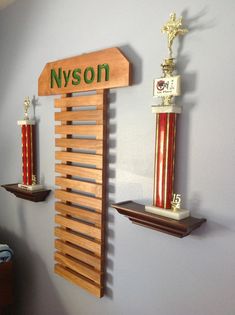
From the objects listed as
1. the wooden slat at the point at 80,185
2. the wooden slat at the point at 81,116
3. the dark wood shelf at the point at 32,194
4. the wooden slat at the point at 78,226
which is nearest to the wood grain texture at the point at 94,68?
the wooden slat at the point at 81,116

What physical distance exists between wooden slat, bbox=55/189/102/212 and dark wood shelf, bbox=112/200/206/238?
249mm

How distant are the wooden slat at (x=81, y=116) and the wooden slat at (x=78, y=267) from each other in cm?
82

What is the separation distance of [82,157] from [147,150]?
42 cm

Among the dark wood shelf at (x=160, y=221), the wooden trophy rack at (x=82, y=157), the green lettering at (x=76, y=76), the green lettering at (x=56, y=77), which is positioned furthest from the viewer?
the green lettering at (x=56, y=77)

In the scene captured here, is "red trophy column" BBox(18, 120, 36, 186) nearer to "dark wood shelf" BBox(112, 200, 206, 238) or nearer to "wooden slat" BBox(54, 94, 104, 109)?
"wooden slat" BBox(54, 94, 104, 109)

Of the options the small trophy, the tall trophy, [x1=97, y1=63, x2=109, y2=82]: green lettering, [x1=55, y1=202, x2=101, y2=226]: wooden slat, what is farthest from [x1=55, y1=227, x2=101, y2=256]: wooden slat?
[x1=97, y1=63, x2=109, y2=82]: green lettering

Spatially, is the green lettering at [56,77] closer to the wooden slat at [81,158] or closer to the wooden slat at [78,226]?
the wooden slat at [81,158]

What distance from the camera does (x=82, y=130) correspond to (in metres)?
1.56

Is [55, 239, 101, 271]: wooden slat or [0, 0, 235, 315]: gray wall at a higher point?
[0, 0, 235, 315]: gray wall

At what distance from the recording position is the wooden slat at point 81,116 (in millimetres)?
1459

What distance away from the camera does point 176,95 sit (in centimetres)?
113

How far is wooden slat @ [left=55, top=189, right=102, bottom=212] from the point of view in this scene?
4.94ft

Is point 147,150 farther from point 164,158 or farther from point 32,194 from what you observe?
point 32,194

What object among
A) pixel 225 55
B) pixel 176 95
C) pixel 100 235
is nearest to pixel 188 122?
pixel 176 95
